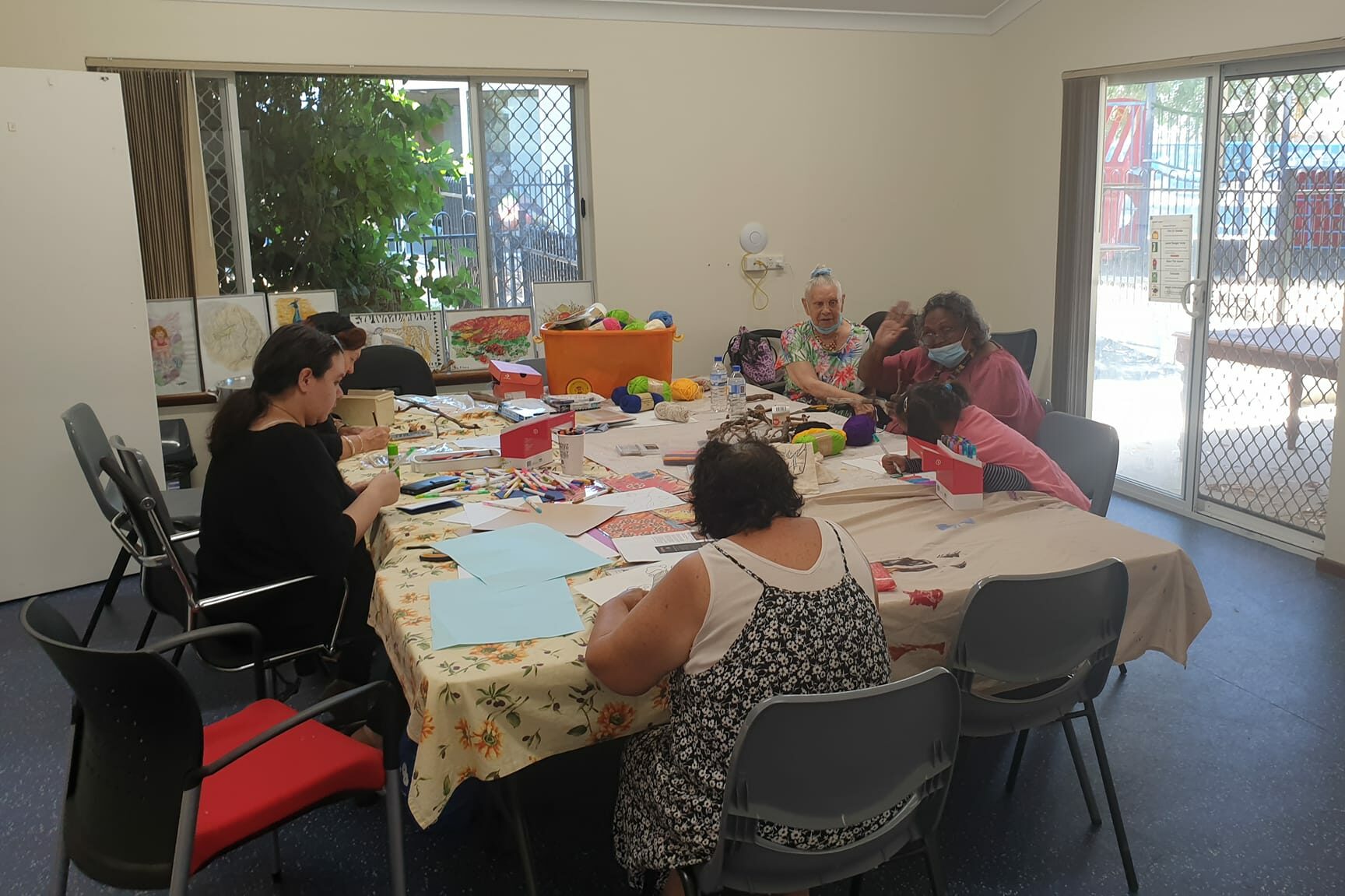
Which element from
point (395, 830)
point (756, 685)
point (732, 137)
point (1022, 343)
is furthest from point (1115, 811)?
point (732, 137)

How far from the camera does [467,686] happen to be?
Result: 175cm

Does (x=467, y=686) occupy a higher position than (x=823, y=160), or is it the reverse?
(x=823, y=160)

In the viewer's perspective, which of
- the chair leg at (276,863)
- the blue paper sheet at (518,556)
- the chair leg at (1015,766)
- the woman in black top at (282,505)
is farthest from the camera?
the chair leg at (1015,766)

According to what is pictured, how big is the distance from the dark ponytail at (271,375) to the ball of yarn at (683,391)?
1.85 m

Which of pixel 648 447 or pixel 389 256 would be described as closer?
pixel 648 447

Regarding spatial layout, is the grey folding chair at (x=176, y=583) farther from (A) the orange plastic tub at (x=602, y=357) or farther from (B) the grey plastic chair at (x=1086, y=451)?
(B) the grey plastic chair at (x=1086, y=451)

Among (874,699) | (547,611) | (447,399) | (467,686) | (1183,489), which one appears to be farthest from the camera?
Answer: (1183,489)

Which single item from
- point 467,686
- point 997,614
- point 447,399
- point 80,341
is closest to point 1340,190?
point 997,614

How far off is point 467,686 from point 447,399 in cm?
289

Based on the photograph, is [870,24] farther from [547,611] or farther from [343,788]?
[343,788]

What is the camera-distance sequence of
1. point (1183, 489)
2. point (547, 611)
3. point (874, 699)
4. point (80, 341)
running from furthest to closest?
point (1183, 489)
point (80, 341)
point (547, 611)
point (874, 699)

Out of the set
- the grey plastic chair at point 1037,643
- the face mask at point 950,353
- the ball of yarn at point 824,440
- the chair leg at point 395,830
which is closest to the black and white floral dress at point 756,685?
the grey plastic chair at point 1037,643

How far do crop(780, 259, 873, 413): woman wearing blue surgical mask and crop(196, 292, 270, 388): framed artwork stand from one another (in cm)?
268

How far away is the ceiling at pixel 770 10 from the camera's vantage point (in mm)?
5180
